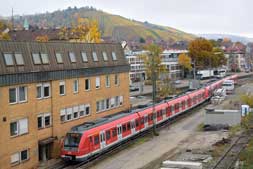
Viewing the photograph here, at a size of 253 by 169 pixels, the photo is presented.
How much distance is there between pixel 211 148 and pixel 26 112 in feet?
50.3

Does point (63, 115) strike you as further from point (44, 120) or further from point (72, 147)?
point (72, 147)

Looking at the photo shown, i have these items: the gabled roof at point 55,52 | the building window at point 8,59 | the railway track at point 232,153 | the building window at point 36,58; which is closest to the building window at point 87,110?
the gabled roof at point 55,52

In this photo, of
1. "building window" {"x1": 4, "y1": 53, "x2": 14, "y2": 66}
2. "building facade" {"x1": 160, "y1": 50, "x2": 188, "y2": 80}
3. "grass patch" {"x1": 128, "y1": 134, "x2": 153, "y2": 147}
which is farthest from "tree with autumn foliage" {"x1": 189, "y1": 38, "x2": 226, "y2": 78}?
"building window" {"x1": 4, "y1": 53, "x2": 14, "y2": 66}

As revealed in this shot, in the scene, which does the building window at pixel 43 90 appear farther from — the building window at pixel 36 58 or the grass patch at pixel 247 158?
the grass patch at pixel 247 158

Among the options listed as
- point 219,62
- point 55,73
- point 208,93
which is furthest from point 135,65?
point 55,73

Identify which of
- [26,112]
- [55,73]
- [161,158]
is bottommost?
[161,158]

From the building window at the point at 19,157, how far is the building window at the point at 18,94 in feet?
11.7

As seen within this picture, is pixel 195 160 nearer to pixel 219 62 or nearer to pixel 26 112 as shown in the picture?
pixel 26 112

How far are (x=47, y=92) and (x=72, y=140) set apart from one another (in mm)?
4601

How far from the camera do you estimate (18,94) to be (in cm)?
3031

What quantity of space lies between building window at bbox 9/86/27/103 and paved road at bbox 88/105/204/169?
6.95 meters

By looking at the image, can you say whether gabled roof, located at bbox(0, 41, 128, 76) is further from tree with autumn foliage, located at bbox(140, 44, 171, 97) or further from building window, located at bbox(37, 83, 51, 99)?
tree with autumn foliage, located at bbox(140, 44, 171, 97)

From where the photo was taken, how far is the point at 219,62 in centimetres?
13375

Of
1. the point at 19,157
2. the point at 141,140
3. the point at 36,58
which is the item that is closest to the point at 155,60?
the point at 141,140
